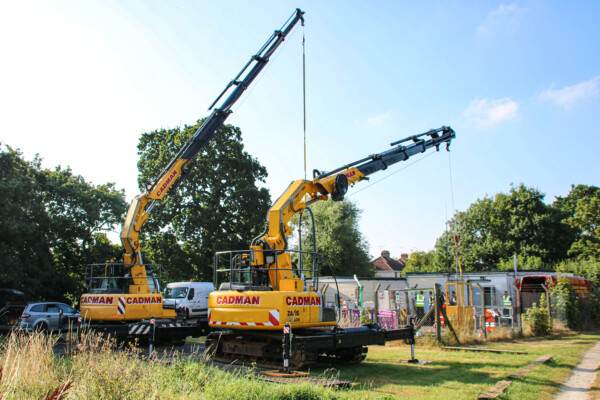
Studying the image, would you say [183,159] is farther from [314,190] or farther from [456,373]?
[456,373]

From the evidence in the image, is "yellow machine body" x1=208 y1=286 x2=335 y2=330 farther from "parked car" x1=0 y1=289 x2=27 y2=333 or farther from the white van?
the white van

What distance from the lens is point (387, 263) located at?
90438mm

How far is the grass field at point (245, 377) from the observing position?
5.57 metres

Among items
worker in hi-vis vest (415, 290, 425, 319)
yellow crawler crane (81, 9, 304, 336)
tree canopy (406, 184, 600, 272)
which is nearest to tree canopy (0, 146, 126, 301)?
yellow crawler crane (81, 9, 304, 336)

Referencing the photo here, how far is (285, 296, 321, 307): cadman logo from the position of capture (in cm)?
1001

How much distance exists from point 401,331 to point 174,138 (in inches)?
1072

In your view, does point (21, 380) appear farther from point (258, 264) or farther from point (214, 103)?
point (214, 103)

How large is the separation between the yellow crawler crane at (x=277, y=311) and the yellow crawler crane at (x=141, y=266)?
3.52 m

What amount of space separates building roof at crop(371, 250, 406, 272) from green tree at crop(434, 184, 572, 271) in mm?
36390

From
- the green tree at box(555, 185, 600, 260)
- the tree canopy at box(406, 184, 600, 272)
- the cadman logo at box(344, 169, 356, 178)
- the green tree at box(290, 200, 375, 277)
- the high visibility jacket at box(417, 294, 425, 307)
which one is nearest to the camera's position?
the cadman logo at box(344, 169, 356, 178)

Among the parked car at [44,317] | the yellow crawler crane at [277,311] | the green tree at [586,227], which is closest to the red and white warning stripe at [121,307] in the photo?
the yellow crawler crane at [277,311]

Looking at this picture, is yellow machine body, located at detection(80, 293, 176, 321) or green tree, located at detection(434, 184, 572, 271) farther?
green tree, located at detection(434, 184, 572, 271)

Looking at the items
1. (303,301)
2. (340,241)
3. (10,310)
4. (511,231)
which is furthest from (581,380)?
(511,231)

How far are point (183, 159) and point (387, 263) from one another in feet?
257
